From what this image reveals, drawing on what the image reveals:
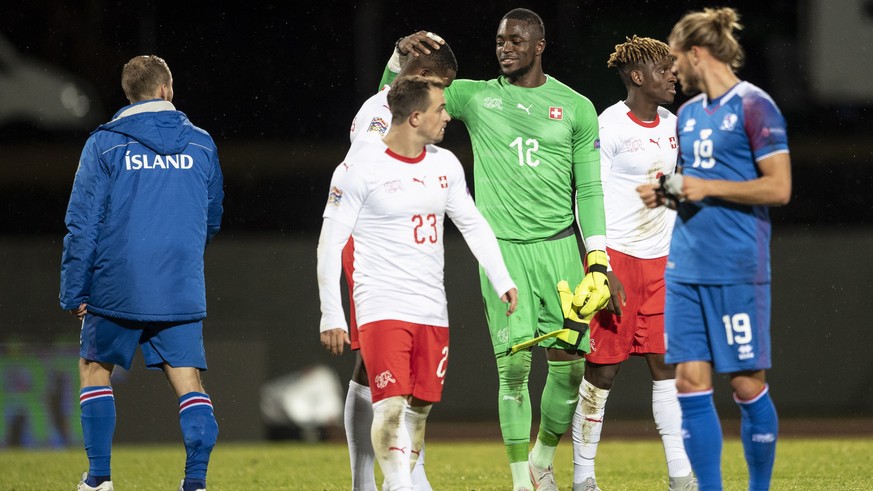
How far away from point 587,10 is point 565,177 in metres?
9.54

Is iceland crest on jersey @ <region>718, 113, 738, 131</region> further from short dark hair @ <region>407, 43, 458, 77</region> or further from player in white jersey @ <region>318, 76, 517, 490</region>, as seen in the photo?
short dark hair @ <region>407, 43, 458, 77</region>

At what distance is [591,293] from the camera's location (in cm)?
574

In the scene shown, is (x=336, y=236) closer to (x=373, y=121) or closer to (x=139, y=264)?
(x=373, y=121)

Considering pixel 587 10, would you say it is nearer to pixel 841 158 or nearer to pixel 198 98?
pixel 841 158

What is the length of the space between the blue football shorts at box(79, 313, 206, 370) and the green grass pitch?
1.73 metres

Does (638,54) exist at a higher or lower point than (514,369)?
higher

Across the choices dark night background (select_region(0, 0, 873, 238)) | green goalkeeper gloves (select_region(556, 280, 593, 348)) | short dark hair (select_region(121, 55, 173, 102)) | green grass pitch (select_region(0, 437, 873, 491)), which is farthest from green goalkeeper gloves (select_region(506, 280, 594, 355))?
dark night background (select_region(0, 0, 873, 238))

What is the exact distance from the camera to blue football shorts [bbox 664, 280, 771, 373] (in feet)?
15.2

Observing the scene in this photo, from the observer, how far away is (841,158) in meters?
14.7

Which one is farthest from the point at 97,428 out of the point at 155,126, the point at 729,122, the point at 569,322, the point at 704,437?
the point at 729,122

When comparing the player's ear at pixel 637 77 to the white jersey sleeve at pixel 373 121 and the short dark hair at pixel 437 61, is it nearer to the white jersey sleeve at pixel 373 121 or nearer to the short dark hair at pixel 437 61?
the short dark hair at pixel 437 61

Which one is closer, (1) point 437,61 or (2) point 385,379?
(2) point 385,379

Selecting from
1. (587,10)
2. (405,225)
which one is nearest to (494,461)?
(405,225)

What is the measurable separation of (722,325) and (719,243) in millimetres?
326
